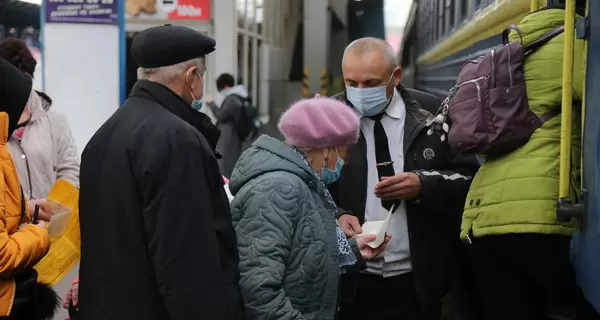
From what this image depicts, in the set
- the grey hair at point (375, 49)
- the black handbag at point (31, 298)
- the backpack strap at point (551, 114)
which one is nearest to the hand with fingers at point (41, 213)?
the black handbag at point (31, 298)

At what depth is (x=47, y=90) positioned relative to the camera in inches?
243

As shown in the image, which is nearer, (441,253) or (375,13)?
(441,253)

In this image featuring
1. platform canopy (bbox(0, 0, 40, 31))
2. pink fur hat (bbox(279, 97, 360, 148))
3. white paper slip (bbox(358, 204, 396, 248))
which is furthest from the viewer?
platform canopy (bbox(0, 0, 40, 31))

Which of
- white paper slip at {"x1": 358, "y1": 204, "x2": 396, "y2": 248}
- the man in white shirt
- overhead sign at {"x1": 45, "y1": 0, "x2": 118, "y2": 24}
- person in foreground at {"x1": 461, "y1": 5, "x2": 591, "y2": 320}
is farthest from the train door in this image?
overhead sign at {"x1": 45, "y1": 0, "x2": 118, "y2": 24}

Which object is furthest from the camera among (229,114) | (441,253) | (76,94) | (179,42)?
(229,114)

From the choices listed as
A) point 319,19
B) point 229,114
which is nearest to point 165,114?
point 229,114

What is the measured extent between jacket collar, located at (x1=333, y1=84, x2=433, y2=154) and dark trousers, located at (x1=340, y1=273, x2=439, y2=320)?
1.60 feet

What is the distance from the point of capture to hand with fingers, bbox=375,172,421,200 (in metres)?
2.81

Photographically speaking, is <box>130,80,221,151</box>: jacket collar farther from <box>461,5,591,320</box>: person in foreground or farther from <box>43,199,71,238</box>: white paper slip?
<box>461,5,591,320</box>: person in foreground

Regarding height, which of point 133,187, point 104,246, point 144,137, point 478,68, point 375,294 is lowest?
point 375,294

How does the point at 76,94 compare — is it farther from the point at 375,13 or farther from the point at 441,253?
the point at 375,13

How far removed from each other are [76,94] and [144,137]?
425 centimetres

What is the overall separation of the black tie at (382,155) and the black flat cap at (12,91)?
4.19 ft

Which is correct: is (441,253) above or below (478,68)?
below
